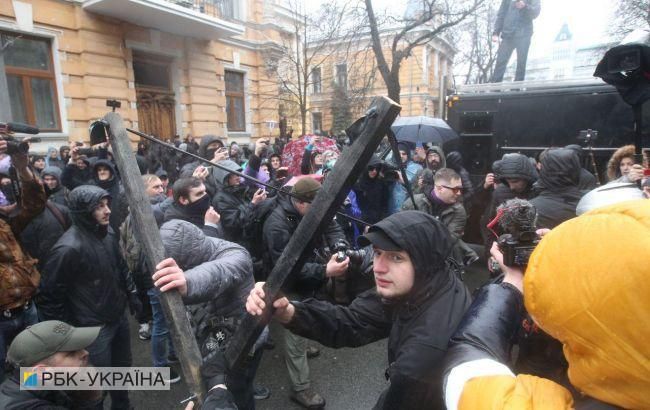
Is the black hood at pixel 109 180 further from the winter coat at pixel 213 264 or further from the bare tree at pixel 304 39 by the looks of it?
the bare tree at pixel 304 39

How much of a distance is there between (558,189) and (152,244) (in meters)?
3.05

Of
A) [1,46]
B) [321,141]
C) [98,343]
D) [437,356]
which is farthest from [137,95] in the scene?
[437,356]

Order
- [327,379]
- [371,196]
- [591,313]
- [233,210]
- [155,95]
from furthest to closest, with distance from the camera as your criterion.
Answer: [155,95] < [371,196] < [233,210] < [327,379] < [591,313]

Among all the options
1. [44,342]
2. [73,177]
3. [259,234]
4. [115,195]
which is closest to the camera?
[44,342]

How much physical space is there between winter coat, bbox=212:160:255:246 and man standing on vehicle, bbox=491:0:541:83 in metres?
7.03

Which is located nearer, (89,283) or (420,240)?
(420,240)

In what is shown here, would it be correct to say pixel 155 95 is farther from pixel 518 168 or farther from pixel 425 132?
pixel 518 168

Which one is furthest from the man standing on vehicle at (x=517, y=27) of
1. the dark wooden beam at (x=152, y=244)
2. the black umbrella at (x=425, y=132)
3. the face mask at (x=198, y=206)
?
the dark wooden beam at (x=152, y=244)

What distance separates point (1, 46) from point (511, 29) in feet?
38.5

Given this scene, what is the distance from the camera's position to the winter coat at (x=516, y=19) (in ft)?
A: 24.7

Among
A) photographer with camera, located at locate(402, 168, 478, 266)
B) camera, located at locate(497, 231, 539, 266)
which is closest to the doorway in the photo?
photographer with camera, located at locate(402, 168, 478, 266)

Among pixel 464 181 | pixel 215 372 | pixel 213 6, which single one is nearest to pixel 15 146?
pixel 215 372

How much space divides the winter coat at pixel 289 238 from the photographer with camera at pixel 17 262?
1730mm

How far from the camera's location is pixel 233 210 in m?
3.95
